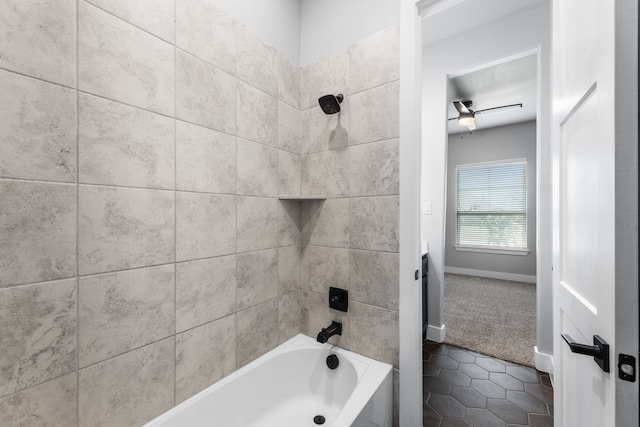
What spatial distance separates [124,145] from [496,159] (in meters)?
5.78

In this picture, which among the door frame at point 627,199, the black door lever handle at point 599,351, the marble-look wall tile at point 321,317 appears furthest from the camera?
the marble-look wall tile at point 321,317

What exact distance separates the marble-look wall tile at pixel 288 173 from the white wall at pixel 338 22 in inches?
25.4

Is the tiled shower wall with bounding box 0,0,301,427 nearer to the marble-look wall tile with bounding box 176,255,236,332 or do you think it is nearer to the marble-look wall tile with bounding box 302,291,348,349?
the marble-look wall tile with bounding box 176,255,236,332

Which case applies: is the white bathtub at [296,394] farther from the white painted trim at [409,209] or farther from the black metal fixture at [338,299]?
the black metal fixture at [338,299]

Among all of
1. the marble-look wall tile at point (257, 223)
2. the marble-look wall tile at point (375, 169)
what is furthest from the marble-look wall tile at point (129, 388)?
the marble-look wall tile at point (375, 169)

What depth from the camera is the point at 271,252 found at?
1.53 meters

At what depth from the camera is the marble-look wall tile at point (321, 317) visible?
1547 mm

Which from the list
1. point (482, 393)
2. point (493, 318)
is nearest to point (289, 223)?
point (482, 393)

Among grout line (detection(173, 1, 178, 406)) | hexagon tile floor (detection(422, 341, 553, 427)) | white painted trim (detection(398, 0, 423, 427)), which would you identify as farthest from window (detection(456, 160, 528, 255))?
grout line (detection(173, 1, 178, 406))

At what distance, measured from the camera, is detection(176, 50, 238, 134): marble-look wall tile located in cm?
110

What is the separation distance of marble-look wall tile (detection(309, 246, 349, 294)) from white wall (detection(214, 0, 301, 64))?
126cm

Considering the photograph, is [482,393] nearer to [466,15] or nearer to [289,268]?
[289,268]

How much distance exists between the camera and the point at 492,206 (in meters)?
5.06

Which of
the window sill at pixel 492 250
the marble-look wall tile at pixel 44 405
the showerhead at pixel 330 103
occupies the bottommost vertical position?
the window sill at pixel 492 250
